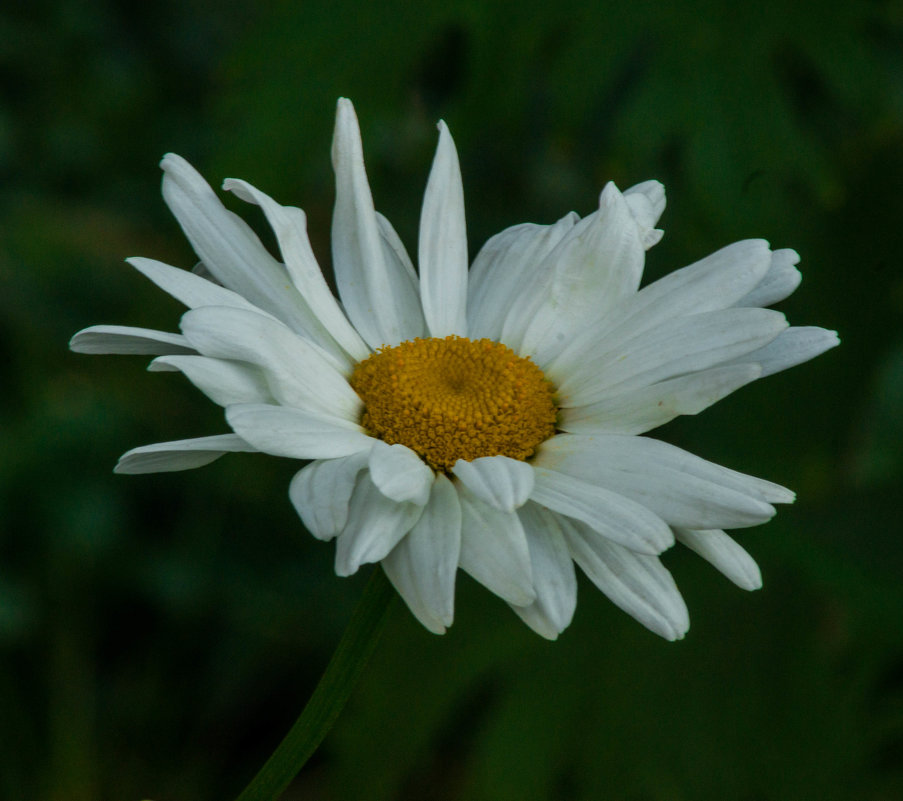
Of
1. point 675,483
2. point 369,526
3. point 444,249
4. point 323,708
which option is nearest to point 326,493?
point 369,526

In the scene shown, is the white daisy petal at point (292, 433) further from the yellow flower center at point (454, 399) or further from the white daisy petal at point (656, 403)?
the white daisy petal at point (656, 403)

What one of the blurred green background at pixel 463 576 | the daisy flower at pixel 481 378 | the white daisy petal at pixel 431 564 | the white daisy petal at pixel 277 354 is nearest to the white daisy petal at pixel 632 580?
the daisy flower at pixel 481 378

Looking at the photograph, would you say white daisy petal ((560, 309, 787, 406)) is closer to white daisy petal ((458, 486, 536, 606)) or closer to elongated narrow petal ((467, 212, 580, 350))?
elongated narrow petal ((467, 212, 580, 350))

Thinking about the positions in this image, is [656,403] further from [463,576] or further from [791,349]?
[463,576]

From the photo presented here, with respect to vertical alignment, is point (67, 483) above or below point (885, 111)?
below

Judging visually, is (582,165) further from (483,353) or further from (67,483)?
(483,353)

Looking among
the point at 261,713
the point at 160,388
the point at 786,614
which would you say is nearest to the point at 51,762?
the point at 261,713

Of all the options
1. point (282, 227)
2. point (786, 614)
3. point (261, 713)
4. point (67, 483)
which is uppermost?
point (282, 227)
